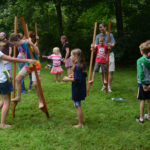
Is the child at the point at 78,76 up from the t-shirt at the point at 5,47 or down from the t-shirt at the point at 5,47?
down

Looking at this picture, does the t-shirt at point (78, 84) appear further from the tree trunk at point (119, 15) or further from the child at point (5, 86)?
the tree trunk at point (119, 15)

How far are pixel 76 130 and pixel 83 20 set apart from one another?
14.3m

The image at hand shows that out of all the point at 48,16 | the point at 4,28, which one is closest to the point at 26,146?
the point at 48,16

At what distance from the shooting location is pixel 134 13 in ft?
43.6

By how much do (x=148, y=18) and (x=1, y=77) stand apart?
10.7m

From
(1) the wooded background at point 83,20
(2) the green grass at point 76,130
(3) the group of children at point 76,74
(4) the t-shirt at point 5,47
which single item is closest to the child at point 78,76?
(3) the group of children at point 76,74

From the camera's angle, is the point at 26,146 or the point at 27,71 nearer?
the point at 26,146

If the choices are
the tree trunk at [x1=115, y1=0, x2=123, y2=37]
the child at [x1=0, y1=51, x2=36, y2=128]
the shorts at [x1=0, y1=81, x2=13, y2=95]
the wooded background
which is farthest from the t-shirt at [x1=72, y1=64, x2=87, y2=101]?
the tree trunk at [x1=115, y1=0, x2=123, y2=37]

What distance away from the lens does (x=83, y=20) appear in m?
17.3

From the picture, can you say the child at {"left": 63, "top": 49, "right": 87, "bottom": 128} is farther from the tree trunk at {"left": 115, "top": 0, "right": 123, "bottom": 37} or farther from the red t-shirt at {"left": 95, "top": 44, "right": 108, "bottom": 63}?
the tree trunk at {"left": 115, "top": 0, "right": 123, "bottom": 37}

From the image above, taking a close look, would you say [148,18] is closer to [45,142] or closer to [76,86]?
[76,86]

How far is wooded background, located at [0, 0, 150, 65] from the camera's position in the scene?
12.8m

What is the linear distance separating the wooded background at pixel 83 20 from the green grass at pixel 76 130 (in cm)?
732

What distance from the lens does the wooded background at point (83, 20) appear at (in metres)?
12.8
